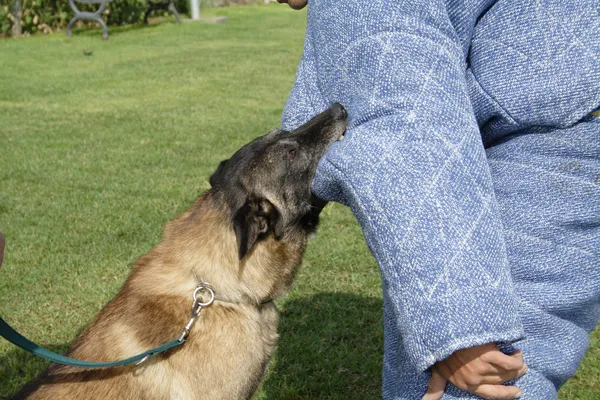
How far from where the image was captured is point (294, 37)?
18.7m

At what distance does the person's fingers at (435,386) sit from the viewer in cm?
151

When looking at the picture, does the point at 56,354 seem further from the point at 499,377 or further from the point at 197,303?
the point at 499,377

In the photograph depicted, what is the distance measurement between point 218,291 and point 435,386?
53.3 inches

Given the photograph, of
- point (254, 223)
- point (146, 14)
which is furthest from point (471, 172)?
point (146, 14)

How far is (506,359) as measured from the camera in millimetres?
1431

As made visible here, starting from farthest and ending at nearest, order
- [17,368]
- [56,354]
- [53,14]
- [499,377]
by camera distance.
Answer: [53,14]
[17,368]
[56,354]
[499,377]

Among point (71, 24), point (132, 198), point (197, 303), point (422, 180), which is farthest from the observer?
point (71, 24)

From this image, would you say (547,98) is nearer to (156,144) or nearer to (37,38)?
(156,144)

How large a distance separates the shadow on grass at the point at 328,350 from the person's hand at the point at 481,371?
8.14 feet

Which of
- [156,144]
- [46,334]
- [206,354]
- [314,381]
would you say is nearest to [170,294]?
[206,354]

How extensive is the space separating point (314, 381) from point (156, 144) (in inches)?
209

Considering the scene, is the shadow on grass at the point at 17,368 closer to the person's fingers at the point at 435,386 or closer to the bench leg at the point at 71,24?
the person's fingers at the point at 435,386

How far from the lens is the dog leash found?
2.36 metres

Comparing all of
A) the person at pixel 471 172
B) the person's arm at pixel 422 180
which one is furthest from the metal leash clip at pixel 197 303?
the person's arm at pixel 422 180
